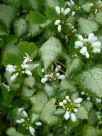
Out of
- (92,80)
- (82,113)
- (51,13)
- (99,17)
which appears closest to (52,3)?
(51,13)

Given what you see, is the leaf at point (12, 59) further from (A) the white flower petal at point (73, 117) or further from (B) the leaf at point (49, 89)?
(A) the white flower petal at point (73, 117)

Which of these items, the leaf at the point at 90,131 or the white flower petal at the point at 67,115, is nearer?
the white flower petal at the point at 67,115

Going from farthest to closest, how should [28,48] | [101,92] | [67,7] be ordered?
[67,7] → [28,48] → [101,92]

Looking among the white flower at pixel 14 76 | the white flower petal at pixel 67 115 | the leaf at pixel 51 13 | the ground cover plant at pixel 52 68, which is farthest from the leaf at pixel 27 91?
the leaf at pixel 51 13

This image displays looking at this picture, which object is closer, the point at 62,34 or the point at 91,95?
the point at 91,95

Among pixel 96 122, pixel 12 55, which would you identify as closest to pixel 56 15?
pixel 12 55

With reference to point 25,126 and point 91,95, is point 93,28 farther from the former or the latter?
point 25,126

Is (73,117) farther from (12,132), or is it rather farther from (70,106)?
(12,132)
